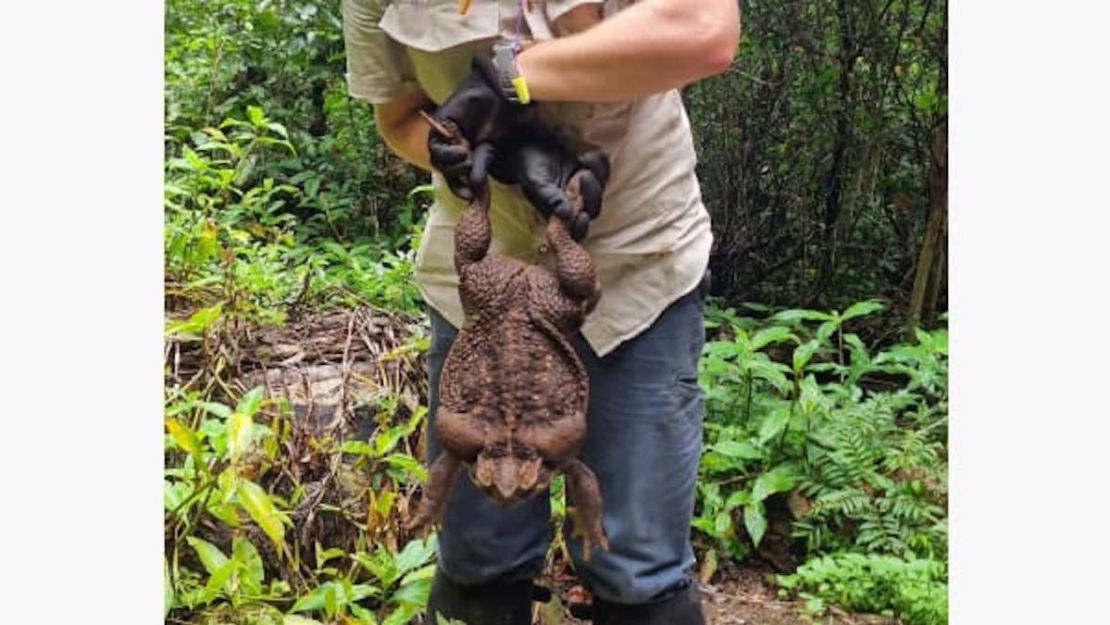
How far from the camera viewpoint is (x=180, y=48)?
5.10 meters

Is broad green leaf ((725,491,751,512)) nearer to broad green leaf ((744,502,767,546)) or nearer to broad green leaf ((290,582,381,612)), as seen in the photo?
broad green leaf ((744,502,767,546))

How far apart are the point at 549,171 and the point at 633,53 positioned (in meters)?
0.19

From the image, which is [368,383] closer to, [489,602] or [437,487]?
[489,602]

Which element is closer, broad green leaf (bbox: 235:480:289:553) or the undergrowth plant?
broad green leaf (bbox: 235:480:289:553)

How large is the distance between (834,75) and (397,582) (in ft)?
7.92

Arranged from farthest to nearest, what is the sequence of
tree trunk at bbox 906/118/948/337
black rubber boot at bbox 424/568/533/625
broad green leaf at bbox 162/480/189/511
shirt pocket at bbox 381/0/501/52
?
tree trunk at bbox 906/118/948/337, broad green leaf at bbox 162/480/189/511, black rubber boot at bbox 424/568/533/625, shirt pocket at bbox 381/0/501/52

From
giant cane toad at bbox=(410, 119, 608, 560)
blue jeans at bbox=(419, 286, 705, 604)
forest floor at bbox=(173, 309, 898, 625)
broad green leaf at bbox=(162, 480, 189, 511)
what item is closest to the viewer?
giant cane toad at bbox=(410, 119, 608, 560)

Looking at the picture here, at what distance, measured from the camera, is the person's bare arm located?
6.07 ft

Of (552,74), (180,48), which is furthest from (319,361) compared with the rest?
(180,48)

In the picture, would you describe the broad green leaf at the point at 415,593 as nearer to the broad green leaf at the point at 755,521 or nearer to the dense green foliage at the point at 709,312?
the dense green foliage at the point at 709,312

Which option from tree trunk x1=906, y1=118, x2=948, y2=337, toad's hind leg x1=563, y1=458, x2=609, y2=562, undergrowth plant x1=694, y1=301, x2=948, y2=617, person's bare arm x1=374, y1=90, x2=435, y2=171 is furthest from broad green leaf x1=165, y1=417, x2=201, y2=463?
tree trunk x1=906, y1=118, x2=948, y2=337

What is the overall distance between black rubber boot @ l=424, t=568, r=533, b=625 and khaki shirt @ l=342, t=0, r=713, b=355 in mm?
447

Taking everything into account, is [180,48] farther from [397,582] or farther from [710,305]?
[397,582]

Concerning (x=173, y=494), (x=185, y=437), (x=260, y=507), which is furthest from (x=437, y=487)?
(x=173, y=494)
